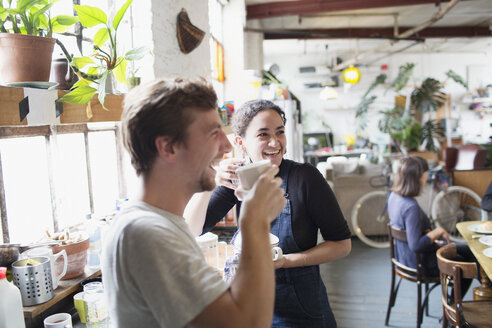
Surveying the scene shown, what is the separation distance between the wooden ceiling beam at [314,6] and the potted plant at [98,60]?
5.84 metres

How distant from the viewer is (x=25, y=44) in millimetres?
1212

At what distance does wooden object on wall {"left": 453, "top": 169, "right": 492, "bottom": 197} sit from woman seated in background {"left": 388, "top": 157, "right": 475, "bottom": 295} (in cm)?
245

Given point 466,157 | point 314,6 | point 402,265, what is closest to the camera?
point 402,265

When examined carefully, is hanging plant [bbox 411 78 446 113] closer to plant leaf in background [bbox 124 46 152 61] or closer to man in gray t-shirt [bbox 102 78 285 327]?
plant leaf in background [bbox 124 46 152 61]

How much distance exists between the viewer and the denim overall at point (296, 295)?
1483mm

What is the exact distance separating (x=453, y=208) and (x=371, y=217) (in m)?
1.09

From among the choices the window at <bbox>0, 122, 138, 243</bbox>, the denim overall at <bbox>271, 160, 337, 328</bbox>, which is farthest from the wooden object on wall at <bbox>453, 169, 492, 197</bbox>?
the denim overall at <bbox>271, 160, 337, 328</bbox>

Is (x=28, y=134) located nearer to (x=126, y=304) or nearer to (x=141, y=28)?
(x=141, y=28)

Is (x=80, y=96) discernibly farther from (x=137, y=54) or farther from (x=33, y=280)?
(x=33, y=280)

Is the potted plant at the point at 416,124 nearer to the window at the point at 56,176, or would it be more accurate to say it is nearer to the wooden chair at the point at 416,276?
the wooden chair at the point at 416,276

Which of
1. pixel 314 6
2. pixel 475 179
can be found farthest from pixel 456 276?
pixel 314 6

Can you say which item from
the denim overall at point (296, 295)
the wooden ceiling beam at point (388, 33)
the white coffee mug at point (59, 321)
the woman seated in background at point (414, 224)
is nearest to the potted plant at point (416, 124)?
the wooden ceiling beam at point (388, 33)

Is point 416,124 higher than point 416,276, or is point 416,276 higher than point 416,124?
point 416,124

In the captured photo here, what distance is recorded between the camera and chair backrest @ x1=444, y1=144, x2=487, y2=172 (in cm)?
735
